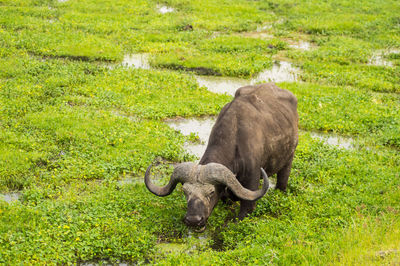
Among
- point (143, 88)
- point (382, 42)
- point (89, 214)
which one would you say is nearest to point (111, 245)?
point (89, 214)

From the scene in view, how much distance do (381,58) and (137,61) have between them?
31.2 ft

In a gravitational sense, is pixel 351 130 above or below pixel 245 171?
below

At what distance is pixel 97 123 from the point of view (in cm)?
1217

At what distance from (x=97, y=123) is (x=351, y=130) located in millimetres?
6654

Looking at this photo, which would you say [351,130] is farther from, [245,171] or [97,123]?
[97,123]

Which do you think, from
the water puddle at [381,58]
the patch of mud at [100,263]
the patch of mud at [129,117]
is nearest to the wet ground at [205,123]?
the patch of mud at [100,263]

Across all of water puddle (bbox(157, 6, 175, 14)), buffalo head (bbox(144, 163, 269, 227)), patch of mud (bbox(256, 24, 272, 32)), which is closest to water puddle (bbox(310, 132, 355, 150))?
buffalo head (bbox(144, 163, 269, 227))

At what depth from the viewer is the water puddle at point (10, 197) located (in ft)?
29.7

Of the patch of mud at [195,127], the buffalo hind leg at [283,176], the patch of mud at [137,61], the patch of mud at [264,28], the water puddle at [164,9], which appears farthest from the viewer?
the water puddle at [164,9]

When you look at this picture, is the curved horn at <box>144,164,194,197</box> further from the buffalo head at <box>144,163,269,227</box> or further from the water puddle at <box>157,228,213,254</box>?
the water puddle at <box>157,228,213,254</box>

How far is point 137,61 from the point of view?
57.7 ft

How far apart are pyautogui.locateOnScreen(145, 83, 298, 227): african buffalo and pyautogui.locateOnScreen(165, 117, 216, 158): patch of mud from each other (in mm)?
2584

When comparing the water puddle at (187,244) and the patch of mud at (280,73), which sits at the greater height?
the patch of mud at (280,73)

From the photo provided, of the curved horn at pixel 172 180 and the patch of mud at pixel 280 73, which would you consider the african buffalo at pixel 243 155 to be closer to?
the curved horn at pixel 172 180
